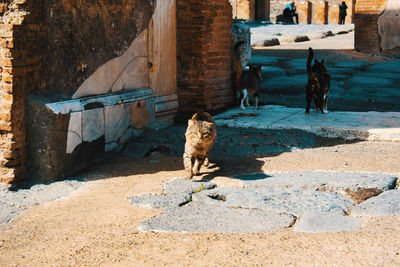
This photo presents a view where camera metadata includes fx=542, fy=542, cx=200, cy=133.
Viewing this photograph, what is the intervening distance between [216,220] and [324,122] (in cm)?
294

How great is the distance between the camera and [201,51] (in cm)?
664

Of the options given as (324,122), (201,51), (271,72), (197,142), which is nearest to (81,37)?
(197,142)

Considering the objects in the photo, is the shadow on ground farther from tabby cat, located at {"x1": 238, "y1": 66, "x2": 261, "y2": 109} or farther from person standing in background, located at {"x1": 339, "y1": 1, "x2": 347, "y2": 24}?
person standing in background, located at {"x1": 339, "y1": 1, "x2": 347, "y2": 24}

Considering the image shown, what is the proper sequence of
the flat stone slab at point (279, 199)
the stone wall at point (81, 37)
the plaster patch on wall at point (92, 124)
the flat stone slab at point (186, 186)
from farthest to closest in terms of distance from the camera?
the plaster patch on wall at point (92, 124), the stone wall at point (81, 37), the flat stone slab at point (186, 186), the flat stone slab at point (279, 199)

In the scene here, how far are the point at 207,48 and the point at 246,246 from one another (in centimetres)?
390

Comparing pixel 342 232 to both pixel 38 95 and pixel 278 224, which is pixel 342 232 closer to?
pixel 278 224

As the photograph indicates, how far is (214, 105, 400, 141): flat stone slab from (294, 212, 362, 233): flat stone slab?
7.81ft

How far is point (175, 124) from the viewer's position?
22.0 feet

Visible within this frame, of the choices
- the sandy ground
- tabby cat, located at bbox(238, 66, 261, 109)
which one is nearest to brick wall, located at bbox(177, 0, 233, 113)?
tabby cat, located at bbox(238, 66, 261, 109)

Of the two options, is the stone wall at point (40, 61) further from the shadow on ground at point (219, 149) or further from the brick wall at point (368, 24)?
the brick wall at point (368, 24)

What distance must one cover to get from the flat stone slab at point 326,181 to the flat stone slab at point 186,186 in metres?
0.31

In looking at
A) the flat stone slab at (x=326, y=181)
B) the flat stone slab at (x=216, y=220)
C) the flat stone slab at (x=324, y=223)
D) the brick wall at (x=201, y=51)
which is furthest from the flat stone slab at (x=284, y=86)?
the flat stone slab at (x=324, y=223)

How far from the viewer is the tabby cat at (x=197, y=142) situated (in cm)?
457

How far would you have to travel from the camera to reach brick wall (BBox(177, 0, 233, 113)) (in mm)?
6617
